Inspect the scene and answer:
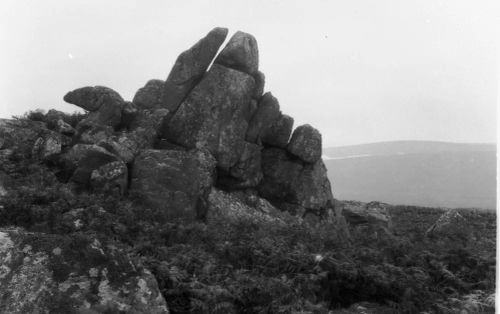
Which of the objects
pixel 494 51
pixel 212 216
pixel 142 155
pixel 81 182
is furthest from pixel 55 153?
pixel 494 51

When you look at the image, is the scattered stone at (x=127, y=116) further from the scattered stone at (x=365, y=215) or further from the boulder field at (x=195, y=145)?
the scattered stone at (x=365, y=215)

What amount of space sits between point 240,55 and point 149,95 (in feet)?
18.3

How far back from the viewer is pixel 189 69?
20984 mm

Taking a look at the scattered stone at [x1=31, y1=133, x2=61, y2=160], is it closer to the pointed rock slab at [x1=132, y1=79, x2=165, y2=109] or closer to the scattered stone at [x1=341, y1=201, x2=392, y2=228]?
the pointed rock slab at [x1=132, y1=79, x2=165, y2=109]

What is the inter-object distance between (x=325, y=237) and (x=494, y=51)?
6.66 metres

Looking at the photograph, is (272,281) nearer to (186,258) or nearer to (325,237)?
(186,258)

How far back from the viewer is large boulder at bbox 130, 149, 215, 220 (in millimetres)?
14734

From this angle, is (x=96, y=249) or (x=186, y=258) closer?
(x=96, y=249)

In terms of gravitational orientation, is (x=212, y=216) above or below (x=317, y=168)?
below

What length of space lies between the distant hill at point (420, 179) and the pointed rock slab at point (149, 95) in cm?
4468

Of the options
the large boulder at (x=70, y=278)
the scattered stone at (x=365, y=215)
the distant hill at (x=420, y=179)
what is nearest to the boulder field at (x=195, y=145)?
the scattered stone at (x=365, y=215)

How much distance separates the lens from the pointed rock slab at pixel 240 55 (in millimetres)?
20812

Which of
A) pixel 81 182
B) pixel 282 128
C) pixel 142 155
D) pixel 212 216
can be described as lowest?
pixel 212 216

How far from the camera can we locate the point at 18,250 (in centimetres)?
532
